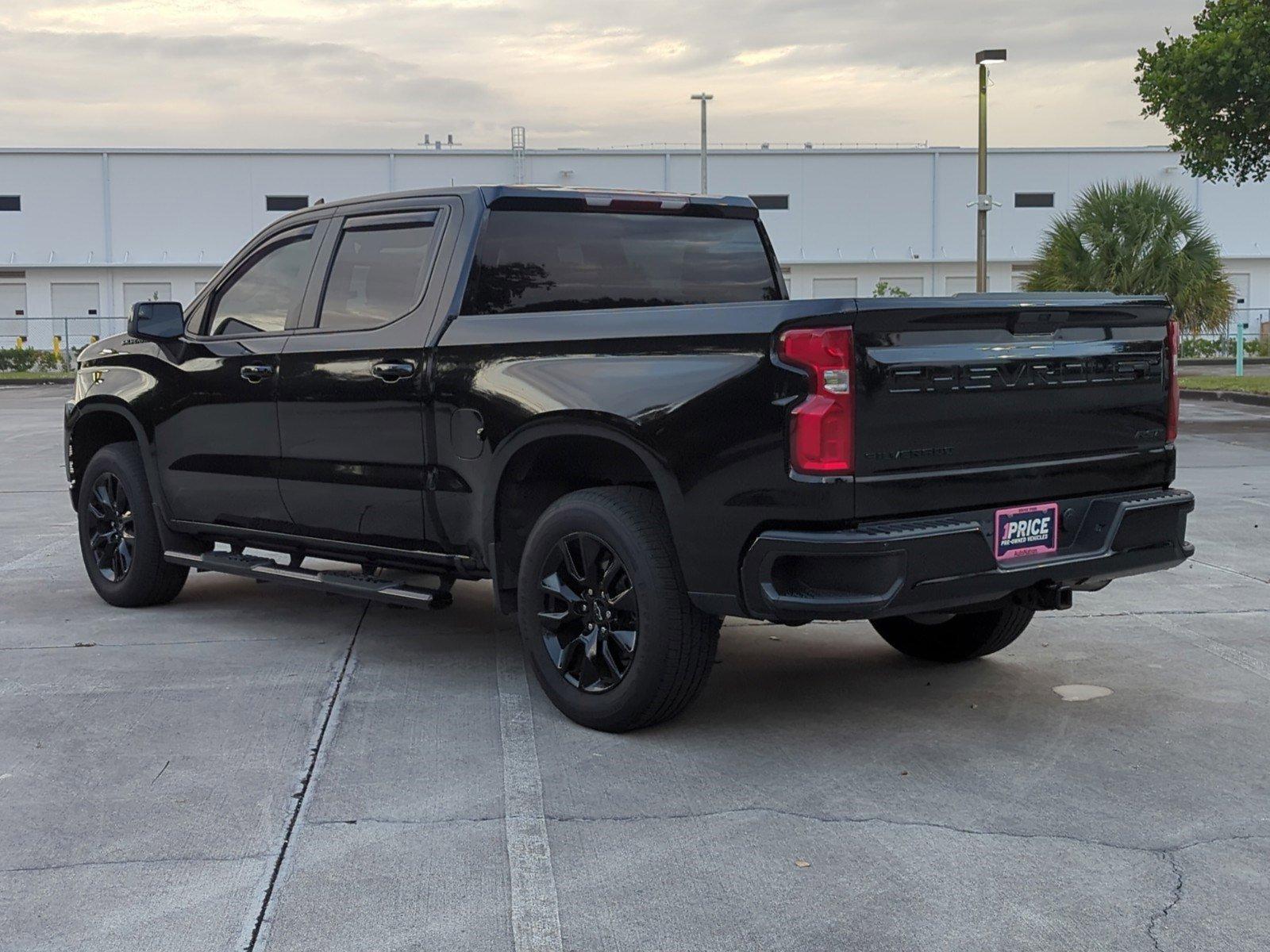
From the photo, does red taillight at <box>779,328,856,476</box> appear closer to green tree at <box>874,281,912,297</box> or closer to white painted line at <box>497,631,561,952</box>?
white painted line at <box>497,631,561,952</box>

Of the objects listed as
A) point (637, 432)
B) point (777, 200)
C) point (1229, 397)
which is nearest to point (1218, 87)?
point (1229, 397)

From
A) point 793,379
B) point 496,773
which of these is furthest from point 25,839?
point 793,379

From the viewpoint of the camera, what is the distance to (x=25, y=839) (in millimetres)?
4199

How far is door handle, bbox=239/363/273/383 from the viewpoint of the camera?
6.53 metres

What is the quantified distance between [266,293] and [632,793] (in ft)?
10.9

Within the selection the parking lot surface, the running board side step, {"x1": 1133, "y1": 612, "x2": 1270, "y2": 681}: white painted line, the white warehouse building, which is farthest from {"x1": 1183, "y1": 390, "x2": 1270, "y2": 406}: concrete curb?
the white warehouse building

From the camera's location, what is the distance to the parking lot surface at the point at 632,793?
11.9ft

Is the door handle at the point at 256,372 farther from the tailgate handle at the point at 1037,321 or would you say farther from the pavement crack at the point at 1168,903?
the pavement crack at the point at 1168,903

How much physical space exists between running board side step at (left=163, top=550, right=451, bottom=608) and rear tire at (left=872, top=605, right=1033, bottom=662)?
74.7 inches

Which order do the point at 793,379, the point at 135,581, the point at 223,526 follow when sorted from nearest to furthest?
the point at 793,379 < the point at 223,526 < the point at 135,581

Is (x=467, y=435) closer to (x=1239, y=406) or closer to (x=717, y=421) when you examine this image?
(x=717, y=421)

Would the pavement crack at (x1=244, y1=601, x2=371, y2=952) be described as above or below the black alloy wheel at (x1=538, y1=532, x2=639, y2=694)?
below

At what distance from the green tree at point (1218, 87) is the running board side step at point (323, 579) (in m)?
18.4

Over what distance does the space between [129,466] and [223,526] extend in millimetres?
781
